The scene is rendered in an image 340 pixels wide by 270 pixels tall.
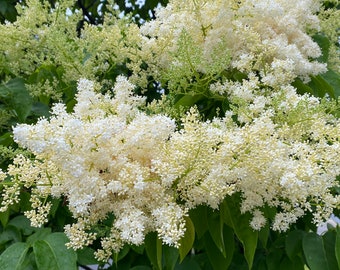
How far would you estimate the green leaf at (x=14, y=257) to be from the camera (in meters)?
1.13

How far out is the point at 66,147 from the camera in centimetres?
92

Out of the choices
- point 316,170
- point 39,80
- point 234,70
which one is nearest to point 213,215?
point 316,170

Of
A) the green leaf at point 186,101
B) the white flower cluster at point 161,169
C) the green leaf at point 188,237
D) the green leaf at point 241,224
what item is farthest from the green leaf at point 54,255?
the green leaf at point 186,101

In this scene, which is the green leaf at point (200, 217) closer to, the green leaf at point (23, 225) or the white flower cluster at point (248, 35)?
the white flower cluster at point (248, 35)

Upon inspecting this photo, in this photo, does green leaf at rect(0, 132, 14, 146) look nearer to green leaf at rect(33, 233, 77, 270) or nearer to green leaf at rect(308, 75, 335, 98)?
green leaf at rect(33, 233, 77, 270)

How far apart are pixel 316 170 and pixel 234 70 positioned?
57 cm

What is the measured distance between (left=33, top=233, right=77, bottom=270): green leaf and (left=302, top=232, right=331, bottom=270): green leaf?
56 centimetres

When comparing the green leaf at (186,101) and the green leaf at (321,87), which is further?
the green leaf at (321,87)

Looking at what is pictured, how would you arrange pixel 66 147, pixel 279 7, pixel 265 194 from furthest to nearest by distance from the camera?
1. pixel 279 7
2. pixel 265 194
3. pixel 66 147

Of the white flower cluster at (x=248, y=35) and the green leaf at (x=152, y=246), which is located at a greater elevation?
the white flower cluster at (x=248, y=35)

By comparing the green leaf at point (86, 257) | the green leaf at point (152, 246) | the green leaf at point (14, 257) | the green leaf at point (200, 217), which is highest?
the green leaf at point (200, 217)

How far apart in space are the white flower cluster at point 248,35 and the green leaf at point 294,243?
0.40 m

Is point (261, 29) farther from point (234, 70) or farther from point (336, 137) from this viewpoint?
point (336, 137)

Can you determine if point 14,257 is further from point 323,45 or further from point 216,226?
point 323,45
